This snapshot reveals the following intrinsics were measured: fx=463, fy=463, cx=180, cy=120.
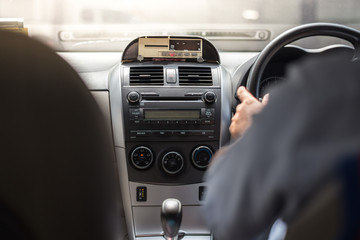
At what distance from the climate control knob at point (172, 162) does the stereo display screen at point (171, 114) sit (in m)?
0.22

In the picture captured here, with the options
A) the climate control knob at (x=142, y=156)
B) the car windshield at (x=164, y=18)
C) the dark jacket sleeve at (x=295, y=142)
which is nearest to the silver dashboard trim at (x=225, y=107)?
the climate control knob at (x=142, y=156)

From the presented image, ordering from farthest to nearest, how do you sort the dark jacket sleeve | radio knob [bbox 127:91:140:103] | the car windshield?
the car windshield → radio knob [bbox 127:91:140:103] → the dark jacket sleeve

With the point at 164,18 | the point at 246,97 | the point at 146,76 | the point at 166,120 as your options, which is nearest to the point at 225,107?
the point at 166,120

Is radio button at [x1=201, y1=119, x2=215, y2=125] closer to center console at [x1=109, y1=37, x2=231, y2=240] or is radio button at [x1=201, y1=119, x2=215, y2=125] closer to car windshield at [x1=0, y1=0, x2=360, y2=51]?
center console at [x1=109, y1=37, x2=231, y2=240]

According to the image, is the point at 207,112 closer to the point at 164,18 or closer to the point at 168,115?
the point at 168,115

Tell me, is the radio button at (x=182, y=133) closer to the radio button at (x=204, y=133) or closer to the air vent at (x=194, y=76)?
the radio button at (x=204, y=133)

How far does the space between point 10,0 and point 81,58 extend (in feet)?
2.94

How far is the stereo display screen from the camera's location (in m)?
2.63

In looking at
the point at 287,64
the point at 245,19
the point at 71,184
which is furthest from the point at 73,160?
the point at 245,19

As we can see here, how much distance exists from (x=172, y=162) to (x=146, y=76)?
520mm

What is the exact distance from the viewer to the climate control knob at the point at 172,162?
2688mm

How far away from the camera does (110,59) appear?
3.03m

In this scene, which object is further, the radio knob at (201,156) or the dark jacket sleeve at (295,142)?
the radio knob at (201,156)

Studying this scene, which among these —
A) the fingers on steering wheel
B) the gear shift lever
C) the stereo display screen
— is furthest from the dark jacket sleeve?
the stereo display screen
